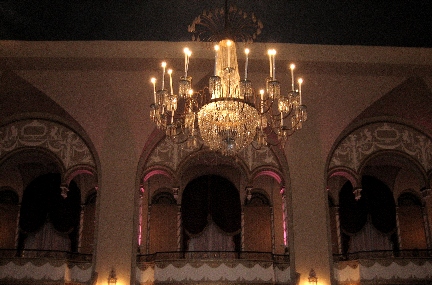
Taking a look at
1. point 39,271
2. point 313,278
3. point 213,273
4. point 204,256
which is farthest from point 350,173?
point 39,271

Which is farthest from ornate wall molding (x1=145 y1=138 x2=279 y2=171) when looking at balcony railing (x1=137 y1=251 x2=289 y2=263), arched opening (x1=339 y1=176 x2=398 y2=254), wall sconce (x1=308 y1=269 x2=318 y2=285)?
arched opening (x1=339 y1=176 x2=398 y2=254)

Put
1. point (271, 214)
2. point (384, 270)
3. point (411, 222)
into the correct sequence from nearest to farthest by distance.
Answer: point (384, 270) < point (271, 214) < point (411, 222)

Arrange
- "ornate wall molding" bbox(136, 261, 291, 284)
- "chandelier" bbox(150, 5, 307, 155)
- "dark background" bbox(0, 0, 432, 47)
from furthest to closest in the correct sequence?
"ornate wall molding" bbox(136, 261, 291, 284) < "dark background" bbox(0, 0, 432, 47) < "chandelier" bbox(150, 5, 307, 155)

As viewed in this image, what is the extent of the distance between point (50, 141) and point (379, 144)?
367 inches

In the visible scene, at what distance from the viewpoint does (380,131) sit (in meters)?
14.5

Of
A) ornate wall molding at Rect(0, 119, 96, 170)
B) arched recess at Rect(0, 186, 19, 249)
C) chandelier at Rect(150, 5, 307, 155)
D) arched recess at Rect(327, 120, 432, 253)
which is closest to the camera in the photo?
chandelier at Rect(150, 5, 307, 155)

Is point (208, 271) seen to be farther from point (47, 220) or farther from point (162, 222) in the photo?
point (47, 220)

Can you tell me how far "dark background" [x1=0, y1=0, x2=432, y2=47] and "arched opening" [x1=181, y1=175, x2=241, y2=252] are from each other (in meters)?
6.71

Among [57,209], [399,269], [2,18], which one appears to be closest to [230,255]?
[399,269]

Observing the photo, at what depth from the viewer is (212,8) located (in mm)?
10742

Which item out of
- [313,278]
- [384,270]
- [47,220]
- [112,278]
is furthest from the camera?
[47,220]

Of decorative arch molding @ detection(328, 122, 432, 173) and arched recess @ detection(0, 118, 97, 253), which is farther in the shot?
decorative arch molding @ detection(328, 122, 432, 173)

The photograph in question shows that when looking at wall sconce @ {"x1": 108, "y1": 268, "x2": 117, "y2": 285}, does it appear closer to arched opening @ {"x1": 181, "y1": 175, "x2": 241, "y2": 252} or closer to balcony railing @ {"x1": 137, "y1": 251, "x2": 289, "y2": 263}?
balcony railing @ {"x1": 137, "y1": 251, "x2": 289, "y2": 263}

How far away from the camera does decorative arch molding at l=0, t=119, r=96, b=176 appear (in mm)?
13922
